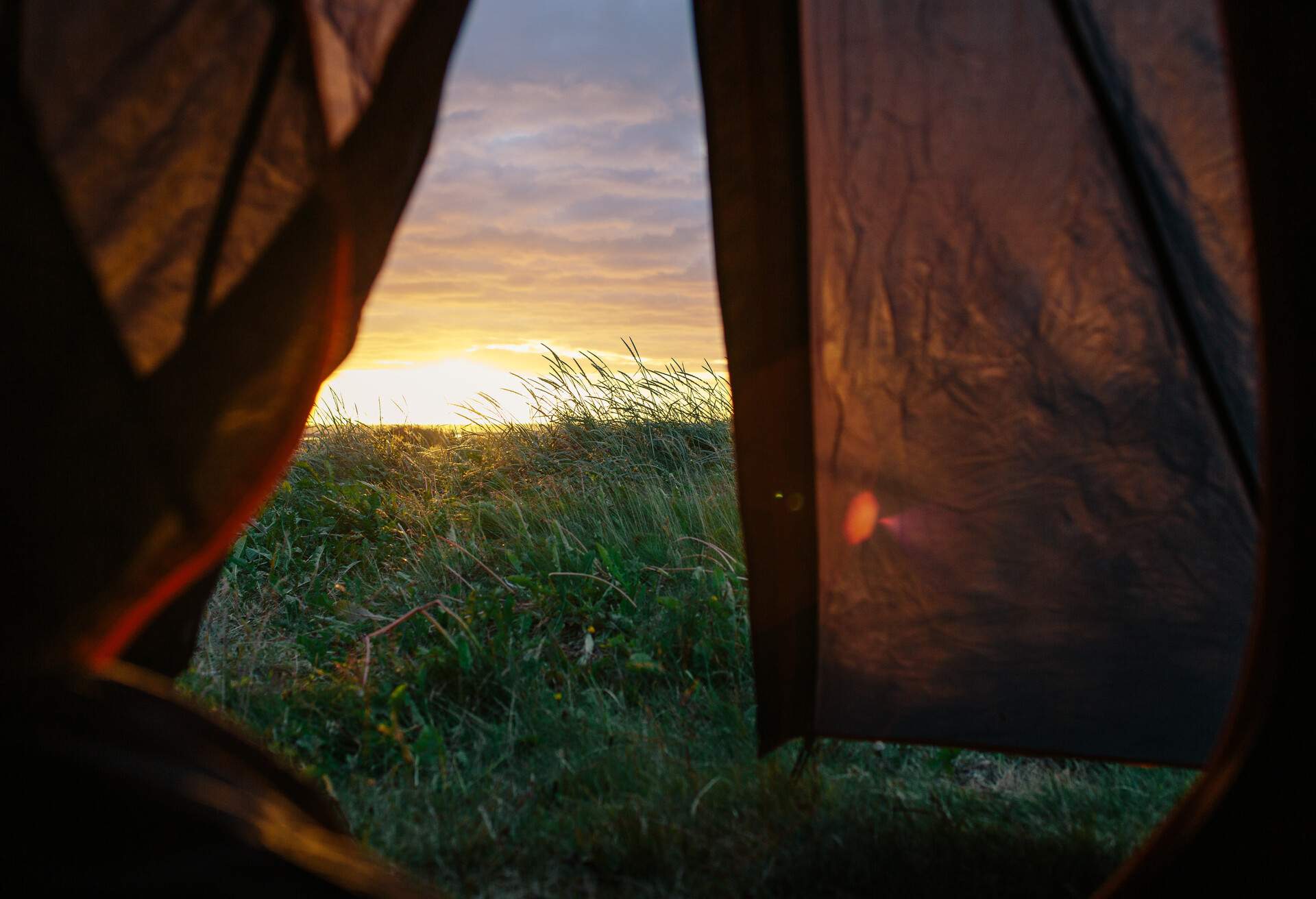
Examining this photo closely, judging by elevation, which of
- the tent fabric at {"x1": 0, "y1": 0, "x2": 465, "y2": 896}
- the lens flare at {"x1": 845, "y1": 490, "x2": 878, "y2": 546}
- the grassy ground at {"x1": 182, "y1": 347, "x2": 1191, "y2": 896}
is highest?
the tent fabric at {"x1": 0, "y1": 0, "x2": 465, "y2": 896}

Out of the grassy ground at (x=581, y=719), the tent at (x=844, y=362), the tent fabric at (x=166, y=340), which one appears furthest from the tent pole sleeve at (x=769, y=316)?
the tent fabric at (x=166, y=340)

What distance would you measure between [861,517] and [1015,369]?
0.45 metres

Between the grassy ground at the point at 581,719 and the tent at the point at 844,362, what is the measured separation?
26 cm

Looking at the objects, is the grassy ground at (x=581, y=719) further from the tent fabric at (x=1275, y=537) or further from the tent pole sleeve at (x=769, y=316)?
the tent fabric at (x=1275, y=537)

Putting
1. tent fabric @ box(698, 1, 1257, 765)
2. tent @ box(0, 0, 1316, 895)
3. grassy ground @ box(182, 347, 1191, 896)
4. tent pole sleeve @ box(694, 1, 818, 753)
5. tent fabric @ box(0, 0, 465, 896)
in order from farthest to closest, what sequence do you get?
grassy ground @ box(182, 347, 1191, 896) → tent pole sleeve @ box(694, 1, 818, 753) → tent fabric @ box(698, 1, 1257, 765) → tent @ box(0, 0, 1316, 895) → tent fabric @ box(0, 0, 465, 896)

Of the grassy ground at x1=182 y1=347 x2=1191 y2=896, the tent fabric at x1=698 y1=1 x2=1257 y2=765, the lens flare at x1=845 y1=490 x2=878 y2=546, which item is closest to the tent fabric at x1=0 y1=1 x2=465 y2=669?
the tent fabric at x1=698 y1=1 x2=1257 y2=765

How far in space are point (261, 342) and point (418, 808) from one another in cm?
129

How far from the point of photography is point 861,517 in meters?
1.83

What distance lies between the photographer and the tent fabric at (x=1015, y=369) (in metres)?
1.45

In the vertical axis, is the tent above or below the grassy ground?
above

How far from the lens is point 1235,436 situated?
61.4 inches

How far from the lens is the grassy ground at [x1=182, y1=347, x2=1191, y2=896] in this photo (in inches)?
66.9

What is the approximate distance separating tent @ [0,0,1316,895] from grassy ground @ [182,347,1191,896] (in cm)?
26

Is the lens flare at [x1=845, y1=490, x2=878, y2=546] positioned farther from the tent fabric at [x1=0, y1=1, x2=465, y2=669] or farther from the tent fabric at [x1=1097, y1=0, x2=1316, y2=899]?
the tent fabric at [x1=0, y1=1, x2=465, y2=669]
